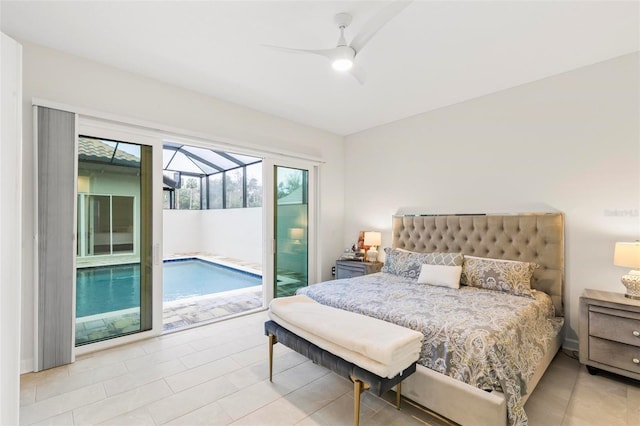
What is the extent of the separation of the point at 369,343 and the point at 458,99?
131 inches

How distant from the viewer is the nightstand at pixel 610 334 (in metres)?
2.29

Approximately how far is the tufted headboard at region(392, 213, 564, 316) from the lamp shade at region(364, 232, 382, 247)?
1.39 feet

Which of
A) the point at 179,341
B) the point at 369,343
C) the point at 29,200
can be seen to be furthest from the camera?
the point at 179,341

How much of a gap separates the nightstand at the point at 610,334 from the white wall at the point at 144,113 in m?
3.35

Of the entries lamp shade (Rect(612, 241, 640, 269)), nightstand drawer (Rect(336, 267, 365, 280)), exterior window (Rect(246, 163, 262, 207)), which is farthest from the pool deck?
lamp shade (Rect(612, 241, 640, 269))

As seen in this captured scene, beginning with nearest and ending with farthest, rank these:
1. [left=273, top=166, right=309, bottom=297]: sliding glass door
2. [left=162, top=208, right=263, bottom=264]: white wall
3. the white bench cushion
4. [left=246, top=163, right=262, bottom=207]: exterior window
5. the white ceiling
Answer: the white bench cushion < the white ceiling < [left=273, top=166, right=309, bottom=297]: sliding glass door < [left=246, top=163, right=262, bottom=207]: exterior window < [left=162, top=208, right=263, bottom=264]: white wall

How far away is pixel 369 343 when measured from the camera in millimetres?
1701

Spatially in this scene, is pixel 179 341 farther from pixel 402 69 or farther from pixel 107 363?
pixel 402 69

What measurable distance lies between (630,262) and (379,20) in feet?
9.16

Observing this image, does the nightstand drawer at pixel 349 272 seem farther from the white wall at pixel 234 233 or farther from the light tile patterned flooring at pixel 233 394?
the white wall at pixel 234 233

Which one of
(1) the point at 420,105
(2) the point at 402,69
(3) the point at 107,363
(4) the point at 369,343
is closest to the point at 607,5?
(2) the point at 402,69

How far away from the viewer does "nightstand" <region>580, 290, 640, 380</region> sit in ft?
7.50

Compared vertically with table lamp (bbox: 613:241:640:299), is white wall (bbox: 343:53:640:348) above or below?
above

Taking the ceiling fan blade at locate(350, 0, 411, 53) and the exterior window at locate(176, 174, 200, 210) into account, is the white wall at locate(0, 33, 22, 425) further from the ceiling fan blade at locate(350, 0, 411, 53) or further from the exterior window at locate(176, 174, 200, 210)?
the exterior window at locate(176, 174, 200, 210)
